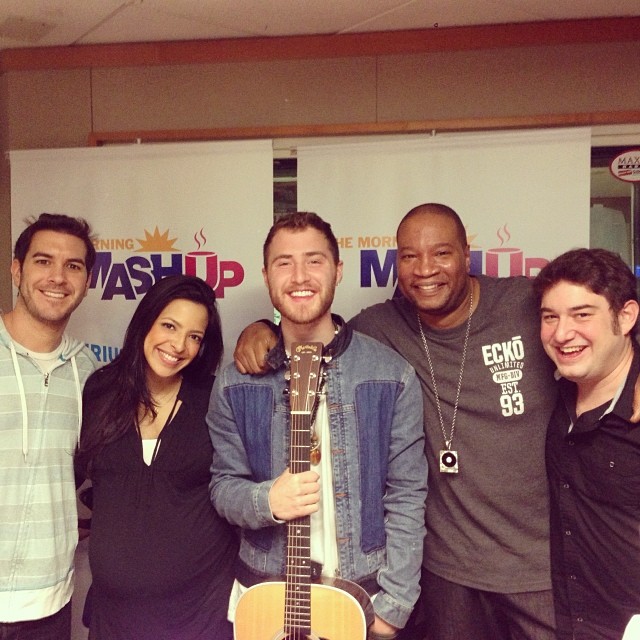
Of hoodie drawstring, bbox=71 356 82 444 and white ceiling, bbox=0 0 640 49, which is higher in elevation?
→ white ceiling, bbox=0 0 640 49

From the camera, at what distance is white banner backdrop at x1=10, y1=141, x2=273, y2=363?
2.92 m

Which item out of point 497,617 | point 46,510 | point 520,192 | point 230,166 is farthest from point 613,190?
point 46,510

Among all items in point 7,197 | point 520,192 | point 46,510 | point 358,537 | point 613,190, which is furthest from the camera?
point 7,197

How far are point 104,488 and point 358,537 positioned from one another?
0.78m

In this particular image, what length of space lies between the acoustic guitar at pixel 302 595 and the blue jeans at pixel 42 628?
62cm

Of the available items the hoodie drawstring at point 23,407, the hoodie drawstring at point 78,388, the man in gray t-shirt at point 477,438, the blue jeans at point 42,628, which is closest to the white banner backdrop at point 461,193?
the man in gray t-shirt at point 477,438

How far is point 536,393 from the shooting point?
190cm

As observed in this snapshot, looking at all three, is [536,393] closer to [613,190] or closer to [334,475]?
[334,475]

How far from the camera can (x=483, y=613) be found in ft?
6.41

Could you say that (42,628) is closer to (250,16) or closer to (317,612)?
(317,612)

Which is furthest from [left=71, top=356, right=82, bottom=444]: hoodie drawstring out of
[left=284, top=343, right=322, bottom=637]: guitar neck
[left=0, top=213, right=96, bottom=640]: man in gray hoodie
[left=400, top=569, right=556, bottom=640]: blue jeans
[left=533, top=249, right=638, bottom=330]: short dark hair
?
[left=533, top=249, right=638, bottom=330]: short dark hair

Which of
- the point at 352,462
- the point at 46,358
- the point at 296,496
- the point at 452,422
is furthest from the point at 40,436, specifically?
the point at 452,422

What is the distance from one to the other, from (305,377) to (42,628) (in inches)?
44.7

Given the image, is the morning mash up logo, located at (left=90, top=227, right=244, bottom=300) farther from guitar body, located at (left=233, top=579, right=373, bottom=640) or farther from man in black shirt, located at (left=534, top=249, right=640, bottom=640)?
man in black shirt, located at (left=534, top=249, right=640, bottom=640)
